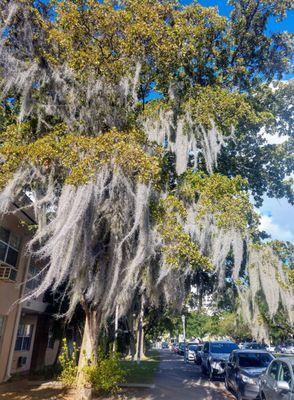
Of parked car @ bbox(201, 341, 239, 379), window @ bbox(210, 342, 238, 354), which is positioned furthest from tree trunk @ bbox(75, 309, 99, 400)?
window @ bbox(210, 342, 238, 354)

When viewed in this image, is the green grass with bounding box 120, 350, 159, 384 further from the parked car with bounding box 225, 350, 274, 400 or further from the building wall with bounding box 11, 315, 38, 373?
the building wall with bounding box 11, 315, 38, 373

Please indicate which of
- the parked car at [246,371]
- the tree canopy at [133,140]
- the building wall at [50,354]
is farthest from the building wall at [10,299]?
the building wall at [50,354]

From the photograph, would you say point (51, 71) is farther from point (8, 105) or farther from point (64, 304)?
point (64, 304)

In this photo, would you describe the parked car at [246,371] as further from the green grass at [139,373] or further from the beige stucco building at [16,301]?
the beige stucco building at [16,301]

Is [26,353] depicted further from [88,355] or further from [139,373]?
[88,355]

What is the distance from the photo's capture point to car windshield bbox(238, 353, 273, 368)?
38.1ft

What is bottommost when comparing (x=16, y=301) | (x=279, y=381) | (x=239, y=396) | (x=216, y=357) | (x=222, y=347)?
(x=239, y=396)

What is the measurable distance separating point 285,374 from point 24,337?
14.2 metres

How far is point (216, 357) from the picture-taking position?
1648 centimetres

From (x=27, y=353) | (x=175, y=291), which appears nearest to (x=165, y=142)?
(x=175, y=291)

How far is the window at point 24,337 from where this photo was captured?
17047mm

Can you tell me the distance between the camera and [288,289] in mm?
11000

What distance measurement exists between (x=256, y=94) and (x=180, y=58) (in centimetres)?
403

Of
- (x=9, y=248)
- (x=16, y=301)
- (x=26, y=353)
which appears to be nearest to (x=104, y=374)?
(x=16, y=301)
